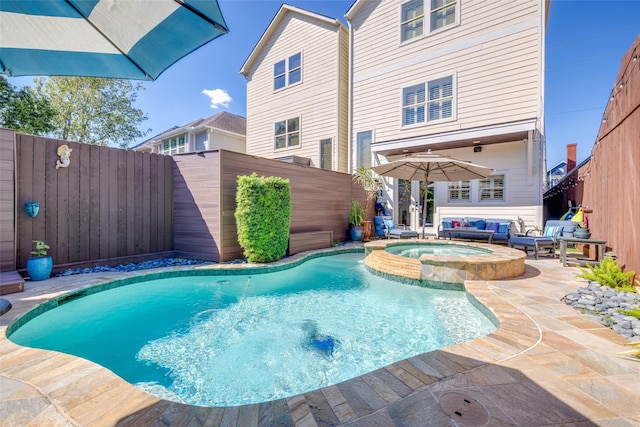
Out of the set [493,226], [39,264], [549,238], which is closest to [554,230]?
[549,238]

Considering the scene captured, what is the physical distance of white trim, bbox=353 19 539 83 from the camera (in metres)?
8.25

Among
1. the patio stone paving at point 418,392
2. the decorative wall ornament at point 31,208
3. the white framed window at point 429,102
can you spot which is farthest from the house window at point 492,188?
the decorative wall ornament at point 31,208

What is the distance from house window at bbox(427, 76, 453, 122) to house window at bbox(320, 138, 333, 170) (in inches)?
163

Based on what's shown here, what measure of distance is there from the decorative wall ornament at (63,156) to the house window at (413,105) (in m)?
9.63

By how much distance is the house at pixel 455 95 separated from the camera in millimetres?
8125

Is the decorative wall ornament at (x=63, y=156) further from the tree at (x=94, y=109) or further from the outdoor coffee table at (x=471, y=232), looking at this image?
the tree at (x=94, y=109)

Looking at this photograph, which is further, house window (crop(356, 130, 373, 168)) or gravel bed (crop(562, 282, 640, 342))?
house window (crop(356, 130, 373, 168))

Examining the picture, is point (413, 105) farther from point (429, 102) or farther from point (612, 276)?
point (612, 276)

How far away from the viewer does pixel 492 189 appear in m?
8.97

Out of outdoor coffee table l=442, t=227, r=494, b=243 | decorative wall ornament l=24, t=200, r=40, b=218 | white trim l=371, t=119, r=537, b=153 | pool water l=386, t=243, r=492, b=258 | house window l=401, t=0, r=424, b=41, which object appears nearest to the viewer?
decorative wall ornament l=24, t=200, r=40, b=218

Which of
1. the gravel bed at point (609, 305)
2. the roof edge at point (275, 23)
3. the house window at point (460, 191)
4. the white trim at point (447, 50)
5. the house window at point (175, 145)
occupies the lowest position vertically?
the gravel bed at point (609, 305)

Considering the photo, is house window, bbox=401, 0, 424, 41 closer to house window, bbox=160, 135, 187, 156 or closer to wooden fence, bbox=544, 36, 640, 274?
wooden fence, bbox=544, 36, 640, 274

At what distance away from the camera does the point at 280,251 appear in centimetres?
683

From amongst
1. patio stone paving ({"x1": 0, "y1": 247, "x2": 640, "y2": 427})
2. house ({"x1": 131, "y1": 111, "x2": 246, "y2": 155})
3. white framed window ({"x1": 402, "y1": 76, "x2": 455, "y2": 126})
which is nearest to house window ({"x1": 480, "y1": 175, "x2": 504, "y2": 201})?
white framed window ({"x1": 402, "y1": 76, "x2": 455, "y2": 126})
